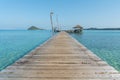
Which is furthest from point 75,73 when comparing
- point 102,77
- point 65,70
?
point 102,77

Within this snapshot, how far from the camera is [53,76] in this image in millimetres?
Result: 3656

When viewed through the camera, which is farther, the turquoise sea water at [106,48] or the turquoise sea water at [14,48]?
the turquoise sea water at [14,48]

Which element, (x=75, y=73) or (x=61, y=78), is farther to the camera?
(x=75, y=73)

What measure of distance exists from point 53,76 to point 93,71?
3.11 feet

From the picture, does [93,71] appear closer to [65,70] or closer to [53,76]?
[65,70]

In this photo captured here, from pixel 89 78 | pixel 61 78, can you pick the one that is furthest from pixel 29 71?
pixel 89 78

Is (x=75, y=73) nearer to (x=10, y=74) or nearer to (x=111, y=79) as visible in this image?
(x=111, y=79)

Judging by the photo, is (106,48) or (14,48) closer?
(106,48)

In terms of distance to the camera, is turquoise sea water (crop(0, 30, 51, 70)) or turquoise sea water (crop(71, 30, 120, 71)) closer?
turquoise sea water (crop(71, 30, 120, 71))

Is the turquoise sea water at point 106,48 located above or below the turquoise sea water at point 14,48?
Answer: below

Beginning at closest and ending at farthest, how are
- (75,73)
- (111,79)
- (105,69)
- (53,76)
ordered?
(111,79) → (53,76) → (75,73) → (105,69)

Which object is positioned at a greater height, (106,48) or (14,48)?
(14,48)

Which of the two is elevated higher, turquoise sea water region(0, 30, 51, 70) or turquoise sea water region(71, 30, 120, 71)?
turquoise sea water region(0, 30, 51, 70)

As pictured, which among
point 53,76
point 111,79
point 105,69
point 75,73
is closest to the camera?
point 111,79
